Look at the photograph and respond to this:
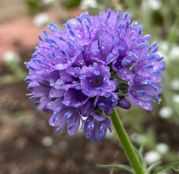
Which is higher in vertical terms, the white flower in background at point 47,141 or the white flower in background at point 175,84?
the white flower in background at point 47,141

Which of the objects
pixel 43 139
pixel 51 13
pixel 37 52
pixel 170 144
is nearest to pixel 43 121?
pixel 43 139

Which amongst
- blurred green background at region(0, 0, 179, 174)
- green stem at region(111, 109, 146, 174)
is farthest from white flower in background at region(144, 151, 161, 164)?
green stem at region(111, 109, 146, 174)

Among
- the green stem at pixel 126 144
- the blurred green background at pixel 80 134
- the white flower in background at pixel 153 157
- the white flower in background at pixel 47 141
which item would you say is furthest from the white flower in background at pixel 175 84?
the green stem at pixel 126 144

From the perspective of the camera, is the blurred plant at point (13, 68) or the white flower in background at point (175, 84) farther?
the blurred plant at point (13, 68)

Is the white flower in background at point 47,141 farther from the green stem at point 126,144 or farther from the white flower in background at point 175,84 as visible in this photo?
the green stem at point 126,144

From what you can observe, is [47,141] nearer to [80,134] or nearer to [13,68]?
[80,134]

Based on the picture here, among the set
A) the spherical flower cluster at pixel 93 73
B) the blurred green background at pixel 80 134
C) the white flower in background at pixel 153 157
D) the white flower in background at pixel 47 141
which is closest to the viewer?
the spherical flower cluster at pixel 93 73

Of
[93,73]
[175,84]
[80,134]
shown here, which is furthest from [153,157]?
[93,73]
